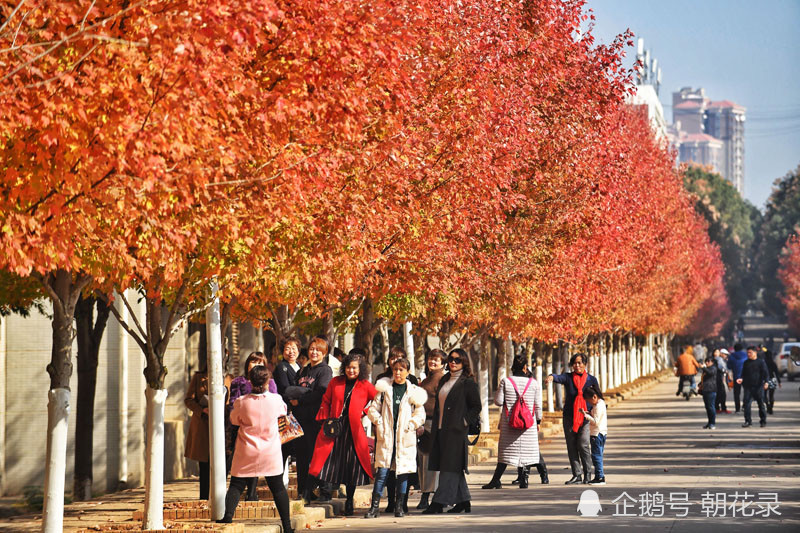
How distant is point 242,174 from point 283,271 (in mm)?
2386

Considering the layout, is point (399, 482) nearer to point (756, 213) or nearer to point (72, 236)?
point (72, 236)

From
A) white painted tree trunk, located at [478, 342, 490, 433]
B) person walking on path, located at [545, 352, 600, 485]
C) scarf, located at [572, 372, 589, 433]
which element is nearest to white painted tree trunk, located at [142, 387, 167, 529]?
person walking on path, located at [545, 352, 600, 485]

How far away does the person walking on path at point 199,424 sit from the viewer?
16.7 meters

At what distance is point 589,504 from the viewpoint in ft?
51.5

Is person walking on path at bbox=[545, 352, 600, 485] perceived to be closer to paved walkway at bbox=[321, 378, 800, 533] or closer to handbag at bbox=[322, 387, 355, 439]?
paved walkway at bbox=[321, 378, 800, 533]

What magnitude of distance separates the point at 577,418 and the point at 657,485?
1301 millimetres

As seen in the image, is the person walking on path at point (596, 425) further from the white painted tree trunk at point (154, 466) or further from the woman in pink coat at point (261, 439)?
the white painted tree trunk at point (154, 466)

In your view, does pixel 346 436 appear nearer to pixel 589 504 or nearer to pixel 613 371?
pixel 589 504

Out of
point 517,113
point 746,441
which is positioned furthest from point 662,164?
point 517,113

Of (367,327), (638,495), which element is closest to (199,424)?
(638,495)

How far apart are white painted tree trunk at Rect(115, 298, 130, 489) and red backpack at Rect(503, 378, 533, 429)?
23.3 feet

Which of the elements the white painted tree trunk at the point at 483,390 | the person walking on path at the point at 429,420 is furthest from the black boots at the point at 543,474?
the white painted tree trunk at the point at 483,390

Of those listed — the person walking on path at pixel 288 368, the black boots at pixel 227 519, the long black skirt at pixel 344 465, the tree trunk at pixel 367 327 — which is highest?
the tree trunk at pixel 367 327

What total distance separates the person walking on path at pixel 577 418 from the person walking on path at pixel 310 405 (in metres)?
3.62
